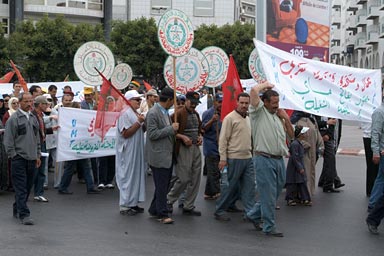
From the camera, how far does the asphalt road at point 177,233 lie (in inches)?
293

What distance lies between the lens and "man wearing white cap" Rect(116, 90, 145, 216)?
31.5ft

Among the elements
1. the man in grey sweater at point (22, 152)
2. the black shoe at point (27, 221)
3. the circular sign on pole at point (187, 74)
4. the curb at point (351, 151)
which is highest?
the circular sign on pole at point (187, 74)

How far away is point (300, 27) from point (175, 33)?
16.3 feet

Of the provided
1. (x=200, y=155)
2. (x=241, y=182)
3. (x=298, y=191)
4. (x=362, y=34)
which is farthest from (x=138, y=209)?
(x=362, y=34)

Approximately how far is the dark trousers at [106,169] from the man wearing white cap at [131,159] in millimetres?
2241

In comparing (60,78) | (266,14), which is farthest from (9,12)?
(266,14)

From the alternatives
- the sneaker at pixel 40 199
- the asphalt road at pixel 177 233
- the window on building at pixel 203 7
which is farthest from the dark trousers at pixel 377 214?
the window on building at pixel 203 7

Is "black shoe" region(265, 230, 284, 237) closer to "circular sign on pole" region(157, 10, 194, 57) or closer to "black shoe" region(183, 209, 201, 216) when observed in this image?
"black shoe" region(183, 209, 201, 216)

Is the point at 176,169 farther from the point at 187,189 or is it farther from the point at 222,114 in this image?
the point at 222,114

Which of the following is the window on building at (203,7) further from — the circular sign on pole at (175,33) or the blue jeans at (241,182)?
the blue jeans at (241,182)

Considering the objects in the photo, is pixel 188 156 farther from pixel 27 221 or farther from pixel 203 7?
pixel 203 7

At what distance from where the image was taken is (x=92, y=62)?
12586 mm

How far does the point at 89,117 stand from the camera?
11906 mm

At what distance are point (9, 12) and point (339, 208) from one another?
42358mm
